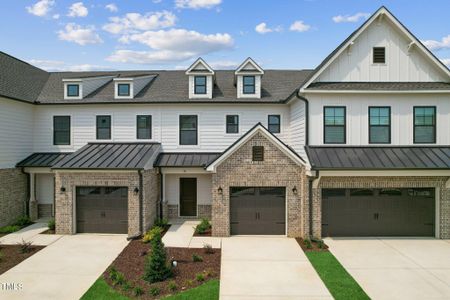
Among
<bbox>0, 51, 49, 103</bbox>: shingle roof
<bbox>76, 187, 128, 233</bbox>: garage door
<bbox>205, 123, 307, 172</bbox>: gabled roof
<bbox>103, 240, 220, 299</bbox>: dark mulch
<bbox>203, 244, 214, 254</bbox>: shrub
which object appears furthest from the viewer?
<bbox>0, 51, 49, 103</bbox>: shingle roof

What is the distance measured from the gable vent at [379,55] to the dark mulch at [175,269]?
11.5m

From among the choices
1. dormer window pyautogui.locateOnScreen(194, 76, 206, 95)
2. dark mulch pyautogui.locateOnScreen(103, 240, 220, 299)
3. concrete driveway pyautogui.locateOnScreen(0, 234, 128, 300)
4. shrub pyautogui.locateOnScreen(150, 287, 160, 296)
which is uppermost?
dormer window pyautogui.locateOnScreen(194, 76, 206, 95)

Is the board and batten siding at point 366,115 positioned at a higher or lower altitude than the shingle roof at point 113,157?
higher

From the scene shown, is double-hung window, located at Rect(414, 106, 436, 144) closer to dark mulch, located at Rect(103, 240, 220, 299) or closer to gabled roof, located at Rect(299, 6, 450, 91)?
gabled roof, located at Rect(299, 6, 450, 91)

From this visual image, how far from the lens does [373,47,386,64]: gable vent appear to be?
14.1m

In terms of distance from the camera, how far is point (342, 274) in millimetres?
9914

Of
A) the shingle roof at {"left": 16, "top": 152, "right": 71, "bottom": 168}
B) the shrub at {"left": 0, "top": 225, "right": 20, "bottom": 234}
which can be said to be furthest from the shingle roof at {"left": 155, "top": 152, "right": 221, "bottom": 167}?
the shrub at {"left": 0, "top": 225, "right": 20, "bottom": 234}

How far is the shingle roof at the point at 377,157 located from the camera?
507 inches

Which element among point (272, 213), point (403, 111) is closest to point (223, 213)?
point (272, 213)

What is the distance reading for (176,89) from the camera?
18.7m

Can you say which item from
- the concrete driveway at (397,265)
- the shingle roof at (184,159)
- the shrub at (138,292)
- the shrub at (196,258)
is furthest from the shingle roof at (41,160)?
the concrete driveway at (397,265)

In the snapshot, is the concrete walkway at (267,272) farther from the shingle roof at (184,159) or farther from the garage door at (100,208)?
the garage door at (100,208)

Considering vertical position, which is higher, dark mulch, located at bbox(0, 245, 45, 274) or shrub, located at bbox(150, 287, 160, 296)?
shrub, located at bbox(150, 287, 160, 296)

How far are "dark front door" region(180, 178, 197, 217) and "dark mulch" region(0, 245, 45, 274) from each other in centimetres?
729
